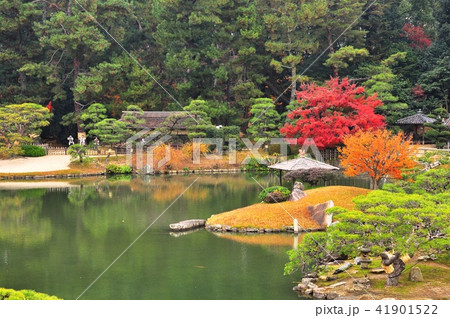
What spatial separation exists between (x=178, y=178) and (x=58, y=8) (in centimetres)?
1983

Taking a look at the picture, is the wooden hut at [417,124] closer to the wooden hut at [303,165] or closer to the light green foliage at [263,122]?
the light green foliage at [263,122]

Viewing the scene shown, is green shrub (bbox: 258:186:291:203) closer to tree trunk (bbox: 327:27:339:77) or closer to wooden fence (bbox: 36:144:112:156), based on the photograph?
wooden fence (bbox: 36:144:112:156)

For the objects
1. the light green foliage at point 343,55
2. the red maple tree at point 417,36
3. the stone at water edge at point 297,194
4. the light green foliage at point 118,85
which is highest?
the red maple tree at point 417,36

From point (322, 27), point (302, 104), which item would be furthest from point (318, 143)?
point (322, 27)

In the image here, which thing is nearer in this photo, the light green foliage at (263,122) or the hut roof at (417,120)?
the light green foliage at (263,122)

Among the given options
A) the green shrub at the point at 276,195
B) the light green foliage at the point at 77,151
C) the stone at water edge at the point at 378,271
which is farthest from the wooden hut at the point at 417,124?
the stone at water edge at the point at 378,271

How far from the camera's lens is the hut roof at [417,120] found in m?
44.0

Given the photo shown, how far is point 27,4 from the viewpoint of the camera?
150ft

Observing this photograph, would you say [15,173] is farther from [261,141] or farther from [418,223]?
[418,223]

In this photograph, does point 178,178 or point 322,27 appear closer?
point 178,178

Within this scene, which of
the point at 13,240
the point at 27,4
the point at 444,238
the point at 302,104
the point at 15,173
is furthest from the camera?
the point at 27,4

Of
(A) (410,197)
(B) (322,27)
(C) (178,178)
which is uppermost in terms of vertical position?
(B) (322,27)

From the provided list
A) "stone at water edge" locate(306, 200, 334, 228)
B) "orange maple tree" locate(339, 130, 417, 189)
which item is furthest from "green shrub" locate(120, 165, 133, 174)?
"stone at water edge" locate(306, 200, 334, 228)

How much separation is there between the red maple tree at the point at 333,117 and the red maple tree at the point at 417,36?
17.4 m
